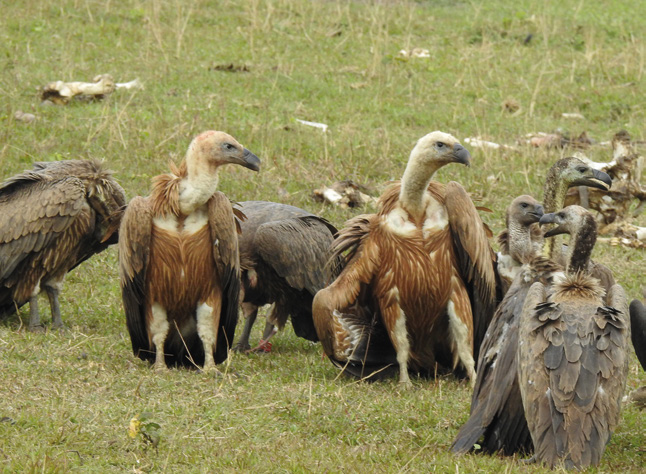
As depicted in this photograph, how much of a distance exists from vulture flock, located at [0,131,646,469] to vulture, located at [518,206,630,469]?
0.23 feet

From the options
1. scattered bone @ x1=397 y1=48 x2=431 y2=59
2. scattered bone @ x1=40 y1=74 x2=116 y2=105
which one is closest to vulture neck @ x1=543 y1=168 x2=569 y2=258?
scattered bone @ x1=40 y1=74 x2=116 y2=105

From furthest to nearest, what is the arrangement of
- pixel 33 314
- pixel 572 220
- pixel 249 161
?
pixel 33 314, pixel 249 161, pixel 572 220

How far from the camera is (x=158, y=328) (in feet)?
23.2

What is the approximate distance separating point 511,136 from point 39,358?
24.4 ft

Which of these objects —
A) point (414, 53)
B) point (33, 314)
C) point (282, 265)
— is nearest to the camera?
point (33, 314)

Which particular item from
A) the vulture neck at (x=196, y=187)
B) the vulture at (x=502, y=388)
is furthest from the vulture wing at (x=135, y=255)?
the vulture at (x=502, y=388)

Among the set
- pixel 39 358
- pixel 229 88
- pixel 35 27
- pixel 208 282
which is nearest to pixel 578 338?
pixel 208 282

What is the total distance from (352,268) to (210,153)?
119 cm

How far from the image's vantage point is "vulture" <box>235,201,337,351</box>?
311 inches

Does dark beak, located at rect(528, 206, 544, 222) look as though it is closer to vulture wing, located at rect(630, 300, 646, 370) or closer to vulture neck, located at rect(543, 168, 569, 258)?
vulture neck, located at rect(543, 168, 569, 258)

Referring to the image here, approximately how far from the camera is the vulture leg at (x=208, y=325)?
7.07 m

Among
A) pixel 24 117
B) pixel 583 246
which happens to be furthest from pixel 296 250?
pixel 24 117

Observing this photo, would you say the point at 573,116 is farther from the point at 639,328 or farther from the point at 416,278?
the point at 639,328

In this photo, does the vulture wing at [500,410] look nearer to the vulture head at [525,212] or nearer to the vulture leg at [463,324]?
the vulture leg at [463,324]
